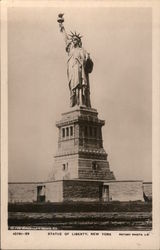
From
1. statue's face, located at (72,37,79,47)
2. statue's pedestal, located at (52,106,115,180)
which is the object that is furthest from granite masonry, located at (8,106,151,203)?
statue's face, located at (72,37,79,47)

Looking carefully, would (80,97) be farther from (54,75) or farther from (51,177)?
(51,177)

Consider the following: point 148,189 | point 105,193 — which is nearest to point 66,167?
point 105,193

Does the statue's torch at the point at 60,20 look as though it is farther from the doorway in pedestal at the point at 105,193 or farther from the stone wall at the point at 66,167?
the doorway in pedestal at the point at 105,193

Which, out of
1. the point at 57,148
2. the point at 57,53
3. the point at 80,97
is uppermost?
the point at 57,53

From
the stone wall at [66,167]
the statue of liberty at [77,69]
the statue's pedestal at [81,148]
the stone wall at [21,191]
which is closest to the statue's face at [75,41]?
the statue of liberty at [77,69]

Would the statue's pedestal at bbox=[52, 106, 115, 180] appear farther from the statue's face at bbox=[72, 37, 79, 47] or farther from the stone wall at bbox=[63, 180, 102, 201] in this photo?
the statue's face at bbox=[72, 37, 79, 47]

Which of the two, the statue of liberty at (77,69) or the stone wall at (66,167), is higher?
the statue of liberty at (77,69)

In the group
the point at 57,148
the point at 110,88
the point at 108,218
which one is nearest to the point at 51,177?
the point at 57,148

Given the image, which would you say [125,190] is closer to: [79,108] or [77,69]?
[79,108]
